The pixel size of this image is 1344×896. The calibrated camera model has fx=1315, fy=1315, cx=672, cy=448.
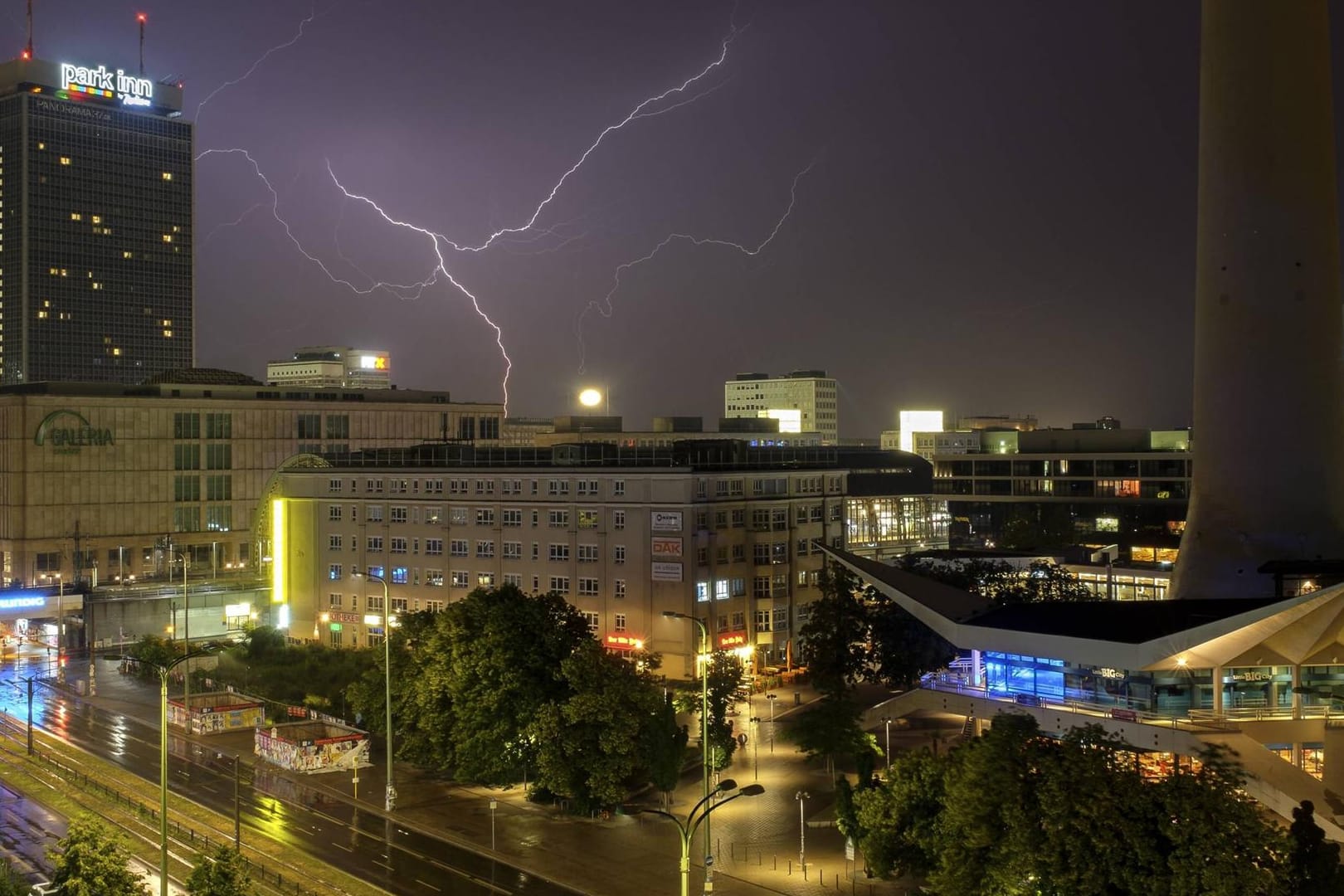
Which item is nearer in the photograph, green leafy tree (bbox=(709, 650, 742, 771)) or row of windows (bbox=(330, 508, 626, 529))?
green leafy tree (bbox=(709, 650, 742, 771))

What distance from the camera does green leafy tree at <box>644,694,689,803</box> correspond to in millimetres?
50594

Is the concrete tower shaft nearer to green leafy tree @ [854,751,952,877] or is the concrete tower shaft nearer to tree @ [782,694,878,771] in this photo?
tree @ [782,694,878,771]

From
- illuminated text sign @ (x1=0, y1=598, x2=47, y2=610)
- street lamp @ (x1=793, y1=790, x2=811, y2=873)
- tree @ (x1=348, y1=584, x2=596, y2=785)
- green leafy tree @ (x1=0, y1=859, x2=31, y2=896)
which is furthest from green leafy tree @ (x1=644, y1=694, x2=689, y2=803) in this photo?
illuminated text sign @ (x1=0, y1=598, x2=47, y2=610)

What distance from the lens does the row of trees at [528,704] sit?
50219 millimetres

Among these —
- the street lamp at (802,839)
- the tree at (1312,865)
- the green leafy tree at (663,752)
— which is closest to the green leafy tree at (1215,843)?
the tree at (1312,865)

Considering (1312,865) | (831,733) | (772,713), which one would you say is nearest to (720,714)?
(831,733)

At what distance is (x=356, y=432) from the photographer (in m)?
145

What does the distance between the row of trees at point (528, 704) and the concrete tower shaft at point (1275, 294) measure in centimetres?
2385

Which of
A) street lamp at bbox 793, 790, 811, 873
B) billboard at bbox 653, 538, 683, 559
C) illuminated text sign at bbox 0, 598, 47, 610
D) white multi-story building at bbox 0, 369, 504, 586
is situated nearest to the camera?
street lamp at bbox 793, 790, 811, 873

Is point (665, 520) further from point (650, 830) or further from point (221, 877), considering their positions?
point (221, 877)

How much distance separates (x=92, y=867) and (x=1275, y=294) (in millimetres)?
47117

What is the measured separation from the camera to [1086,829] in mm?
32531

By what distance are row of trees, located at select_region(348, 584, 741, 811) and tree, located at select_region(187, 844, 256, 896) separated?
→ 15955 millimetres

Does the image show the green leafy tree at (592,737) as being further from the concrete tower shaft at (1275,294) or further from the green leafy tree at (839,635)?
the concrete tower shaft at (1275,294)
